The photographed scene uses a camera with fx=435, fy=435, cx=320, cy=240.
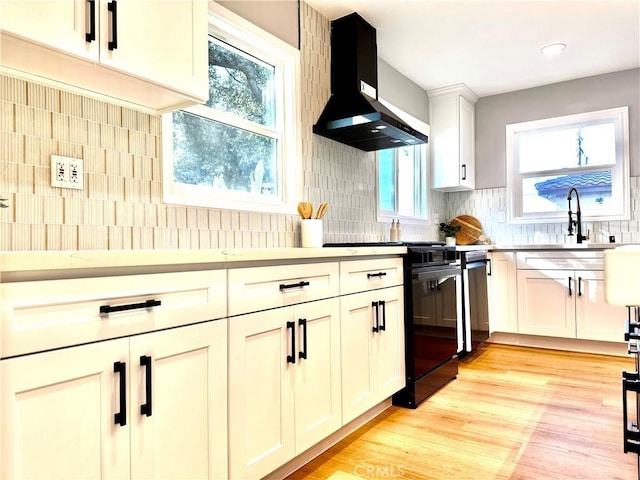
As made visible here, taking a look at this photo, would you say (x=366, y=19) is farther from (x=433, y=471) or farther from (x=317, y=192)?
(x=433, y=471)

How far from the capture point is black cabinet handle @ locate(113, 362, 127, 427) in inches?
43.8

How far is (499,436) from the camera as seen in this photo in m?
2.14

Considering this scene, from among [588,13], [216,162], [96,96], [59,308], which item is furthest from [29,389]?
[588,13]

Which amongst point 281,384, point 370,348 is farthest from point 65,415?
point 370,348

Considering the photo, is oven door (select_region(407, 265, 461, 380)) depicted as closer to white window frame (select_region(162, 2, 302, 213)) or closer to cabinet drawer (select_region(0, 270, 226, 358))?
white window frame (select_region(162, 2, 302, 213))

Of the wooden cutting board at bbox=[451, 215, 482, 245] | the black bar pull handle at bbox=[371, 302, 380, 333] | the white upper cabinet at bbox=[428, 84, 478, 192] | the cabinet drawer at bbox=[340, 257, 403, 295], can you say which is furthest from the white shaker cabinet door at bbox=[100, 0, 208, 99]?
the wooden cutting board at bbox=[451, 215, 482, 245]

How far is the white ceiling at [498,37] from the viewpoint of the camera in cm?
291

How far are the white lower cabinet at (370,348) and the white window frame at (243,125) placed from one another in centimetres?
74

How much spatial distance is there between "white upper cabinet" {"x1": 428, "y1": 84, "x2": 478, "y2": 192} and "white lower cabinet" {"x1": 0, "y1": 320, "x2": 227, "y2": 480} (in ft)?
11.7

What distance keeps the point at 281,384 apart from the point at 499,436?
3.99 feet

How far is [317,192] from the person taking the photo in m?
2.85

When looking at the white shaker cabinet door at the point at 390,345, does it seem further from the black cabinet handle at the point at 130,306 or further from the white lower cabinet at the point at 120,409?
the black cabinet handle at the point at 130,306

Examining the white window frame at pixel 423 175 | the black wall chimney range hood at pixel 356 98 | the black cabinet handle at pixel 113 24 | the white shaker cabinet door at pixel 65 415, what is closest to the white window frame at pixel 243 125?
the black wall chimney range hood at pixel 356 98

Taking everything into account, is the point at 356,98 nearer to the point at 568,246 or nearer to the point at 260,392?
the point at 260,392
